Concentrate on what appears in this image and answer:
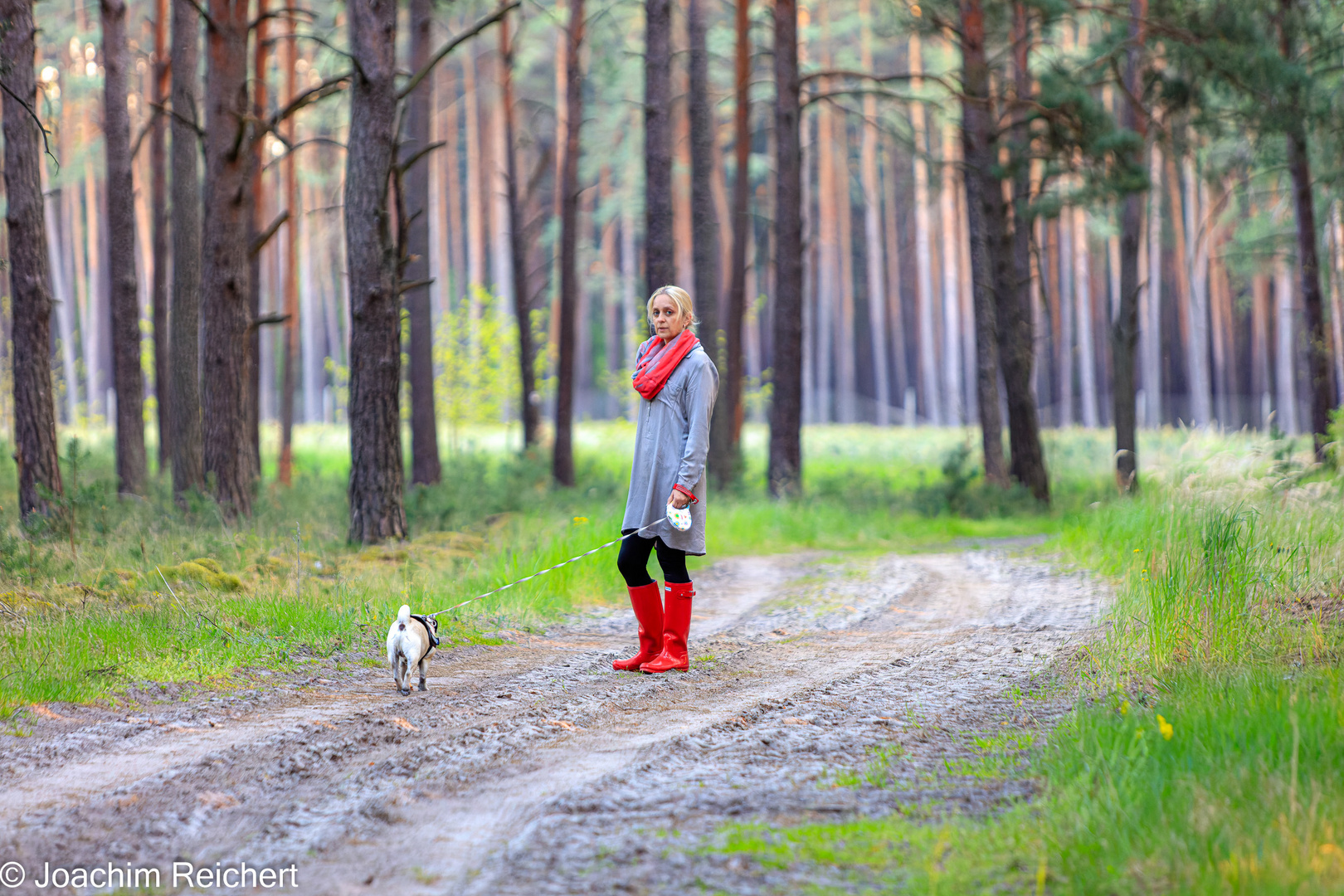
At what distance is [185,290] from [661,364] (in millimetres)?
9315

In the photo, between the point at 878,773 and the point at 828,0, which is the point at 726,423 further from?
the point at 828,0

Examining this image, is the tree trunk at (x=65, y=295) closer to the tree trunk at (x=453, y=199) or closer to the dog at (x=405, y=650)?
the tree trunk at (x=453, y=199)

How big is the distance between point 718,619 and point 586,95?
1651 inches

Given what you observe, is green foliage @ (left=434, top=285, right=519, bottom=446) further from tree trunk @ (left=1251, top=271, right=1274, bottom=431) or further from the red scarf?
tree trunk @ (left=1251, top=271, right=1274, bottom=431)

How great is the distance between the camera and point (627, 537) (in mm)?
6148

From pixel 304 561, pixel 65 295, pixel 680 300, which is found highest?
pixel 65 295

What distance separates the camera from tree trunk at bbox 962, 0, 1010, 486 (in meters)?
16.2

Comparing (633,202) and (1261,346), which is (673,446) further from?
(1261,346)

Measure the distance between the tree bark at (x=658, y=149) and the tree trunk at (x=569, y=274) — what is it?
443 cm

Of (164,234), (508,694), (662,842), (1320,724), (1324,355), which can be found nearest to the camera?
(662,842)

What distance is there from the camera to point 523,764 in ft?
13.9

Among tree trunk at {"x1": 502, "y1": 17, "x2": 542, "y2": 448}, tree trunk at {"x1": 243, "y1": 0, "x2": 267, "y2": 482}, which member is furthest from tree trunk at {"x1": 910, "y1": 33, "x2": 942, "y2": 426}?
tree trunk at {"x1": 243, "y1": 0, "x2": 267, "y2": 482}

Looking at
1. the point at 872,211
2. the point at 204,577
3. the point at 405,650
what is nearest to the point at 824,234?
the point at 872,211

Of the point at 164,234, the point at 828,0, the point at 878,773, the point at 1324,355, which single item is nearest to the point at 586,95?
the point at 828,0
